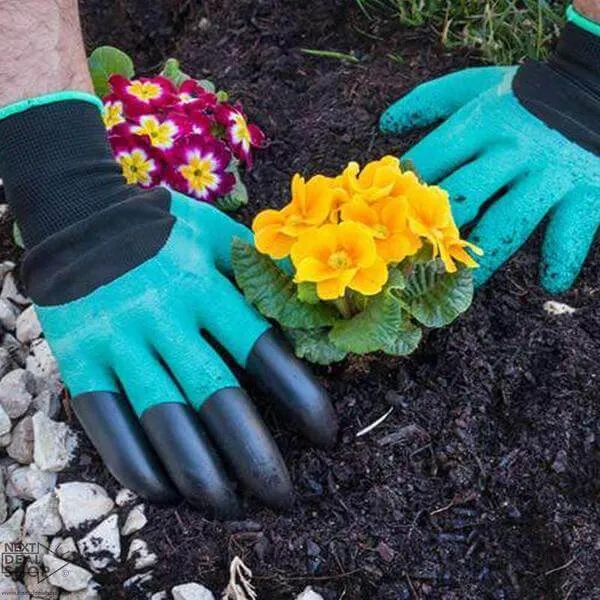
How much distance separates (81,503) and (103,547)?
0.09 meters

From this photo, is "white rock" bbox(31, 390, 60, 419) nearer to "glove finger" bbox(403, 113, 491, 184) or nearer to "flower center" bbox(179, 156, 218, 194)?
"flower center" bbox(179, 156, 218, 194)

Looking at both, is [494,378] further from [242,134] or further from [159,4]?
[159,4]

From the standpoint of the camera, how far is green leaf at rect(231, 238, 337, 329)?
180cm

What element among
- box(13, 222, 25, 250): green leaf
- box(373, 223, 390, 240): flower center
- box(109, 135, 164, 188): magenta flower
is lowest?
box(13, 222, 25, 250): green leaf

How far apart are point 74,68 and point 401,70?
81 cm

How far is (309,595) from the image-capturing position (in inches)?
66.6

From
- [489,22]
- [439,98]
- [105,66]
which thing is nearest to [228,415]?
[439,98]

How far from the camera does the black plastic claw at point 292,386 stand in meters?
1.79

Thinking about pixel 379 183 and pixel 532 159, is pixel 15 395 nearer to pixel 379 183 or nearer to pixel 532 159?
pixel 379 183

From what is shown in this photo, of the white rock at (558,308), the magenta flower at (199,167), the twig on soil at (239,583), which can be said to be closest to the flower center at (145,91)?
the magenta flower at (199,167)

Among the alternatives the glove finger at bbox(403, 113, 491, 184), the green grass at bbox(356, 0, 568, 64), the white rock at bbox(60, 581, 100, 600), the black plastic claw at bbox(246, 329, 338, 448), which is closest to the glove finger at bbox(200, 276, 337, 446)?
the black plastic claw at bbox(246, 329, 338, 448)

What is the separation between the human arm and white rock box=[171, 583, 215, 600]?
0.44 feet

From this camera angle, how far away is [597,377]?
6.40 ft

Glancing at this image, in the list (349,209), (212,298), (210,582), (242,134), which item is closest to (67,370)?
(212,298)
